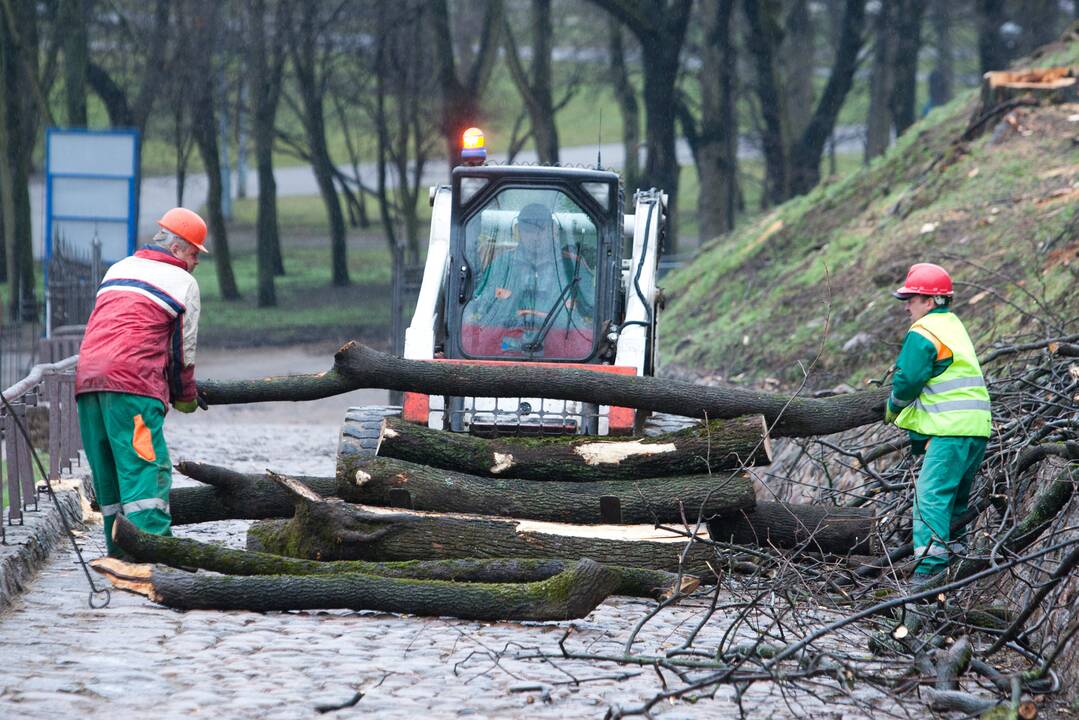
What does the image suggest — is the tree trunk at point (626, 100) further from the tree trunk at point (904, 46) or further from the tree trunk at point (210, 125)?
the tree trunk at point (210, 125)

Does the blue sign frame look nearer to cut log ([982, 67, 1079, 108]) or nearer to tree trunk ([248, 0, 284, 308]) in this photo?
tree trunk ([248, 0, 284, 308])

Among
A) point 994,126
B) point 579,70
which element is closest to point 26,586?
point 994,126

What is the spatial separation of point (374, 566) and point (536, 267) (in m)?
3.26

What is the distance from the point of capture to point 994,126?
16891mm

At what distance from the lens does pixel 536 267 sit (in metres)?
9.94

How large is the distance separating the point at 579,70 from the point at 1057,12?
1487cm

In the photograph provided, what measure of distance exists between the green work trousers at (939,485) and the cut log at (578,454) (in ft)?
3.08

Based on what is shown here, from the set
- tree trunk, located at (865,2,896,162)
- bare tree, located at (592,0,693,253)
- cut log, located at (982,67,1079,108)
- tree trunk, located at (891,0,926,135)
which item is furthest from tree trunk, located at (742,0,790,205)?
cut log, located at (982,67,1079,108)

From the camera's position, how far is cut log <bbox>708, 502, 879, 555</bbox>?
820 centimetres

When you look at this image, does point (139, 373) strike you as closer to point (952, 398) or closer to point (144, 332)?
point (144, 332)

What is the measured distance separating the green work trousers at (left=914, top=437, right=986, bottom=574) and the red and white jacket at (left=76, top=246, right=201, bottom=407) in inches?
162

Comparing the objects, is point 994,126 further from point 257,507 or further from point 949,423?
point 257,507

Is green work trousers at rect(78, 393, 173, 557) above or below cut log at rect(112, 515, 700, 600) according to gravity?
above

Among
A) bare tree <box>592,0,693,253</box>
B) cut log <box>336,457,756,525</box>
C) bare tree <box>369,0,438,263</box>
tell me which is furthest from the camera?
bare tree <box>369,0,438,263</box>
